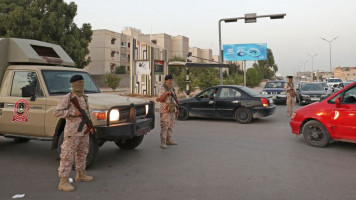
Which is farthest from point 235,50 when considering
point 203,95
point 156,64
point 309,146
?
point 309,146

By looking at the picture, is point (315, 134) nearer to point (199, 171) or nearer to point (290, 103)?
point (199, 171)

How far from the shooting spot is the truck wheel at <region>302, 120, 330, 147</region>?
21.5 feet

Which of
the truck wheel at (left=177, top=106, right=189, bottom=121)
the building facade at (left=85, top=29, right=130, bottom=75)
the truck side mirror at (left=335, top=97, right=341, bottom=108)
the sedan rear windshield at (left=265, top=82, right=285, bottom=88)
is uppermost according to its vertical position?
the building facade at (left=85, top=29, right=130, bottom=75)

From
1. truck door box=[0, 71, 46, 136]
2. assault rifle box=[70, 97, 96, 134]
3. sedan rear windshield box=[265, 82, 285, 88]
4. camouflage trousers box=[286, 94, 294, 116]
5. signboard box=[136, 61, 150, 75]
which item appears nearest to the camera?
assault rifle box=[70, 97, 96, 134]

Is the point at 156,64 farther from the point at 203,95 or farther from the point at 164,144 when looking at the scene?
the point at 164,144

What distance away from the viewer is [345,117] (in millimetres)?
6168

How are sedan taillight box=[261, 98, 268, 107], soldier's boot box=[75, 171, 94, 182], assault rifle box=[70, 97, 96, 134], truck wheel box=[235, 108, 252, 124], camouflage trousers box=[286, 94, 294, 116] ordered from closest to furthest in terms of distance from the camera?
1. assault rifle box=[70, 97, 96, 134]
2. soldier's boot box=[75, 171, 94, 182]
3. sedan taillight box=[261, 98, 268, 107]
4. truck wheel box=[235, 108, 252, 124]
5. camouflage trousers box=[286, 94, 294, 116]

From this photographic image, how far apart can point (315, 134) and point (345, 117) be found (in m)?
0.80

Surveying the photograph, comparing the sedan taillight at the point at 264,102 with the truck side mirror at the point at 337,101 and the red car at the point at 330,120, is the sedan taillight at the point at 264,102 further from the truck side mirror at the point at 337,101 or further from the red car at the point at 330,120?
the truck side mirror at the point at 337,101

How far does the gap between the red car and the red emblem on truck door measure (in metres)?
5.89

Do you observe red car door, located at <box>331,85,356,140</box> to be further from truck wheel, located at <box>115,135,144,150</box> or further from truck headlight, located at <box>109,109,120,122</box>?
truck headlight, located at <box>109,109,120,122</box>

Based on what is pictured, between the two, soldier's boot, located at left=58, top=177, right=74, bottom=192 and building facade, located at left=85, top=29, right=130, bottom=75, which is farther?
building facade, located at left=85, top=29, right=130, bottom=75

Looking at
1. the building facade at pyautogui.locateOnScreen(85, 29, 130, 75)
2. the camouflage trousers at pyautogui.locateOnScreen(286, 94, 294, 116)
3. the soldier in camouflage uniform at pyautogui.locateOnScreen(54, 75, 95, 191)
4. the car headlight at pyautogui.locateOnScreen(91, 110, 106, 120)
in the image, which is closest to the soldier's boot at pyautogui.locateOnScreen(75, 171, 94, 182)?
the soldier in camouflage uniform at pyautogui.locateOnScreen(54, 75, 95, 191)

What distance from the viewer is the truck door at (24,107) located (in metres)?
5.38
